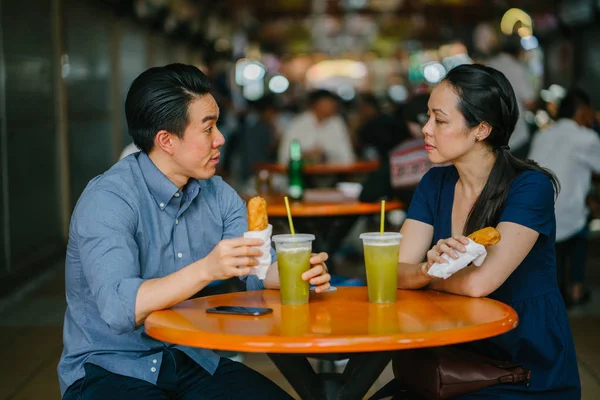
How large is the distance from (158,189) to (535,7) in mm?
16087

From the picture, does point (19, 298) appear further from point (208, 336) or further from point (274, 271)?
point (208, 336)

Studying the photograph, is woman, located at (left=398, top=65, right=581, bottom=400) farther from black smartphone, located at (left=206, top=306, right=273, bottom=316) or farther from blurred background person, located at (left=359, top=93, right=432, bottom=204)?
blurred background person, located at (left=359, top=93, right=432, bottom=204)

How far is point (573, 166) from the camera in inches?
234

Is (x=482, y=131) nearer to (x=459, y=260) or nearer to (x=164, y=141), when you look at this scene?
(x=459, y=260)

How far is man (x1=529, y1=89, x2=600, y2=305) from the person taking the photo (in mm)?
5883

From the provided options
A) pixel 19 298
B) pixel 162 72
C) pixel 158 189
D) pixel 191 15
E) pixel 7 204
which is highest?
pixel 191 15

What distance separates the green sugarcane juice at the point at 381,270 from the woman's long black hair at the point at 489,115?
416mm

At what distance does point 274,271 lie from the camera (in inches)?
100

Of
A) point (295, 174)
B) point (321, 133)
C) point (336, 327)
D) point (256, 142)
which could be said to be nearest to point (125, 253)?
point (336, 327)

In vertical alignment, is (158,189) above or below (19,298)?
above

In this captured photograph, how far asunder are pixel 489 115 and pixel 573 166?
11.8 ft

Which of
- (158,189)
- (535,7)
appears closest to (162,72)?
(158,189)

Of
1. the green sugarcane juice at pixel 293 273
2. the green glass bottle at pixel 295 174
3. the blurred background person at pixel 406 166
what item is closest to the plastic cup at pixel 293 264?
the green sugarcane juice at pixel 293 273

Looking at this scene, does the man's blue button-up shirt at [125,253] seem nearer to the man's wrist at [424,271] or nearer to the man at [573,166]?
the man's wrist at [424,271]
